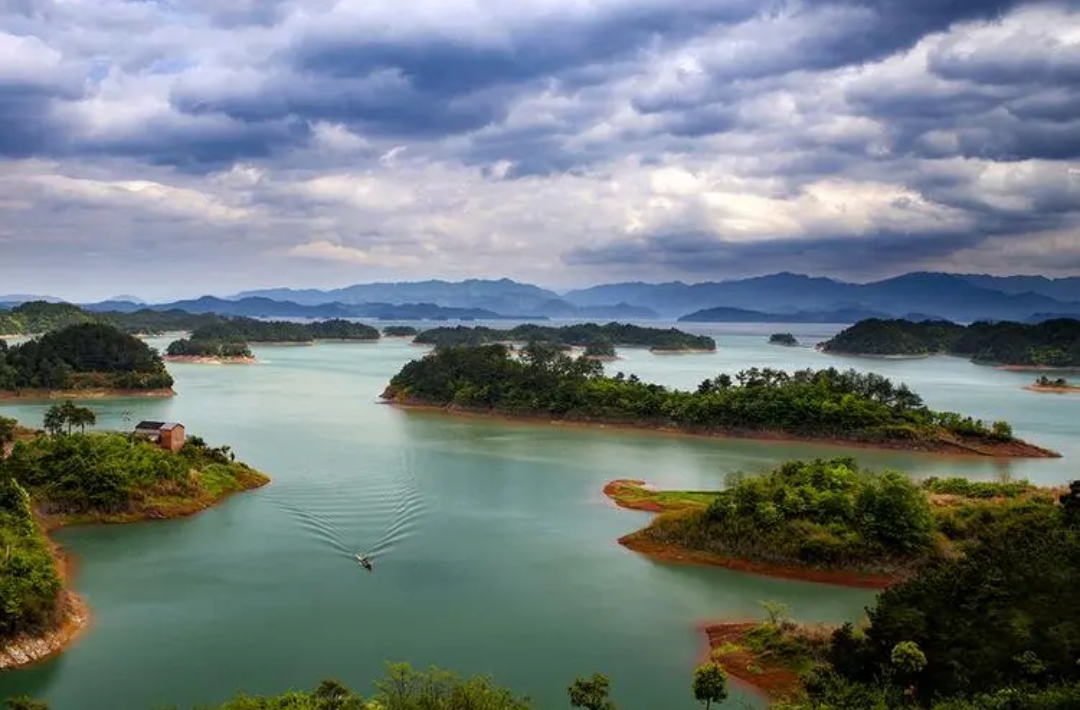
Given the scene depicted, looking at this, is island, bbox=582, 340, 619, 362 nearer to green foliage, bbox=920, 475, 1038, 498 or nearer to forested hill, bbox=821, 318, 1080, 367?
forested hill, bbox=821, 318, 1080, 367

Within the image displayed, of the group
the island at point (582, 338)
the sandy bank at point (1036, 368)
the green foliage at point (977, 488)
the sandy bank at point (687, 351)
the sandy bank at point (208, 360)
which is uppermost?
the island at point (582, 338)

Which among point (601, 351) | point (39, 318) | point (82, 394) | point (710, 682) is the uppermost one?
point (39, 318)

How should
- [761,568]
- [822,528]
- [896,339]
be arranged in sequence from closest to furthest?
[761,568]
[822,528]
[896,339]

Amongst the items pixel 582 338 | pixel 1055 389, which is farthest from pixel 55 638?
pixel 582 338

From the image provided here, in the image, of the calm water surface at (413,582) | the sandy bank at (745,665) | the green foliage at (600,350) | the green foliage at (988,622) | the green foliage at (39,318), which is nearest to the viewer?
A: the green foliage at (988,622)

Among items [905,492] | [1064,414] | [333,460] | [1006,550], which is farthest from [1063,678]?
[1064,414]

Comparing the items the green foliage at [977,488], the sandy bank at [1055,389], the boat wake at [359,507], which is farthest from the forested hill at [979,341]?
the boat wake at [359,507]

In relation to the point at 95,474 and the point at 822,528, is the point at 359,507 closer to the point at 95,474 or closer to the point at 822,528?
the point at 95,474

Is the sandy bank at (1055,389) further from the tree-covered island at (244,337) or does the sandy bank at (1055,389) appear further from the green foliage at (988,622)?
the tree-covered island at (244,337)

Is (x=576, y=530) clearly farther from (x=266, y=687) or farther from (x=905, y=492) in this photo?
(x=266, y=687)
